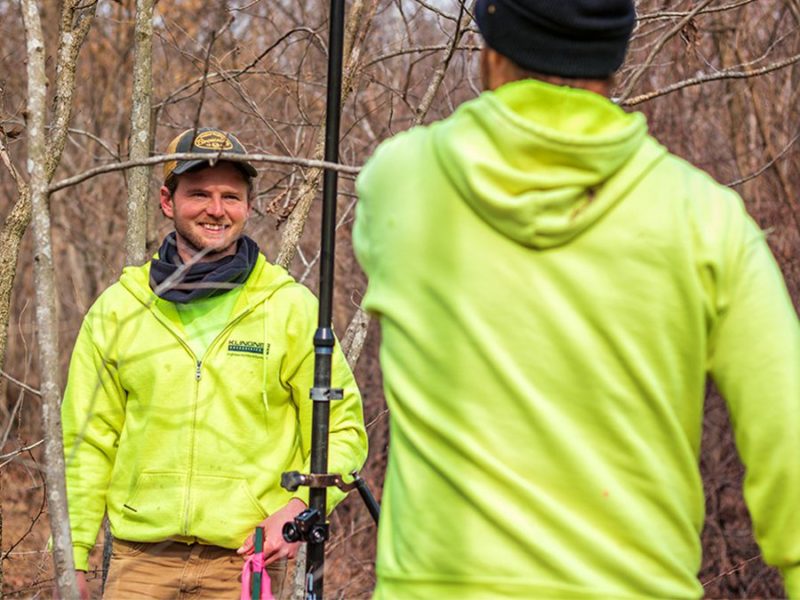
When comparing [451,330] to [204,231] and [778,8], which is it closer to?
[204,231]

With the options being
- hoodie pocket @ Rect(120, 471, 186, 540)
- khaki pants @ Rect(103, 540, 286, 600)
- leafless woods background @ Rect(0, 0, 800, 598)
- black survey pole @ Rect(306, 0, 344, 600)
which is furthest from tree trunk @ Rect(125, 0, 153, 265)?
black survey pole @ Rect(306, 0, 344, 600)

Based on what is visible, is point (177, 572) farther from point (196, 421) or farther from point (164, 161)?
point (164, 161)

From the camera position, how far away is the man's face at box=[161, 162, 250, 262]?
157 inches

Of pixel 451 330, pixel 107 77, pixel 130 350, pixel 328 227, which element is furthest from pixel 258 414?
pixel 107 77

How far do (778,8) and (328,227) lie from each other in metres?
6.67

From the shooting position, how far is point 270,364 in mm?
3777

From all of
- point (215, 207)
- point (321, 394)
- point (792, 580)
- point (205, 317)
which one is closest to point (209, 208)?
point (215, 207)

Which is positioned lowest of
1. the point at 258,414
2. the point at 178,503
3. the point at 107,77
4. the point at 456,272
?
the point at 178,503

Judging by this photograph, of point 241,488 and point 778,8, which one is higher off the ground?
point 778,8

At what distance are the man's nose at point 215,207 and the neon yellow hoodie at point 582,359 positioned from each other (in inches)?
87.6

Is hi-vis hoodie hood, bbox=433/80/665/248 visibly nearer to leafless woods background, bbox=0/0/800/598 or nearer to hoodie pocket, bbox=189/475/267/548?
hoodie pocket, bbox=189/475/267/548

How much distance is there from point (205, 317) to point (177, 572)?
0.73 meters

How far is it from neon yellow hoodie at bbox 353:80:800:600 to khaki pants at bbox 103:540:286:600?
2016 millimetres

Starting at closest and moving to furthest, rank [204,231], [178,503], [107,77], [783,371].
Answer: [783,371], [178,503], [204,231], [107,77]
